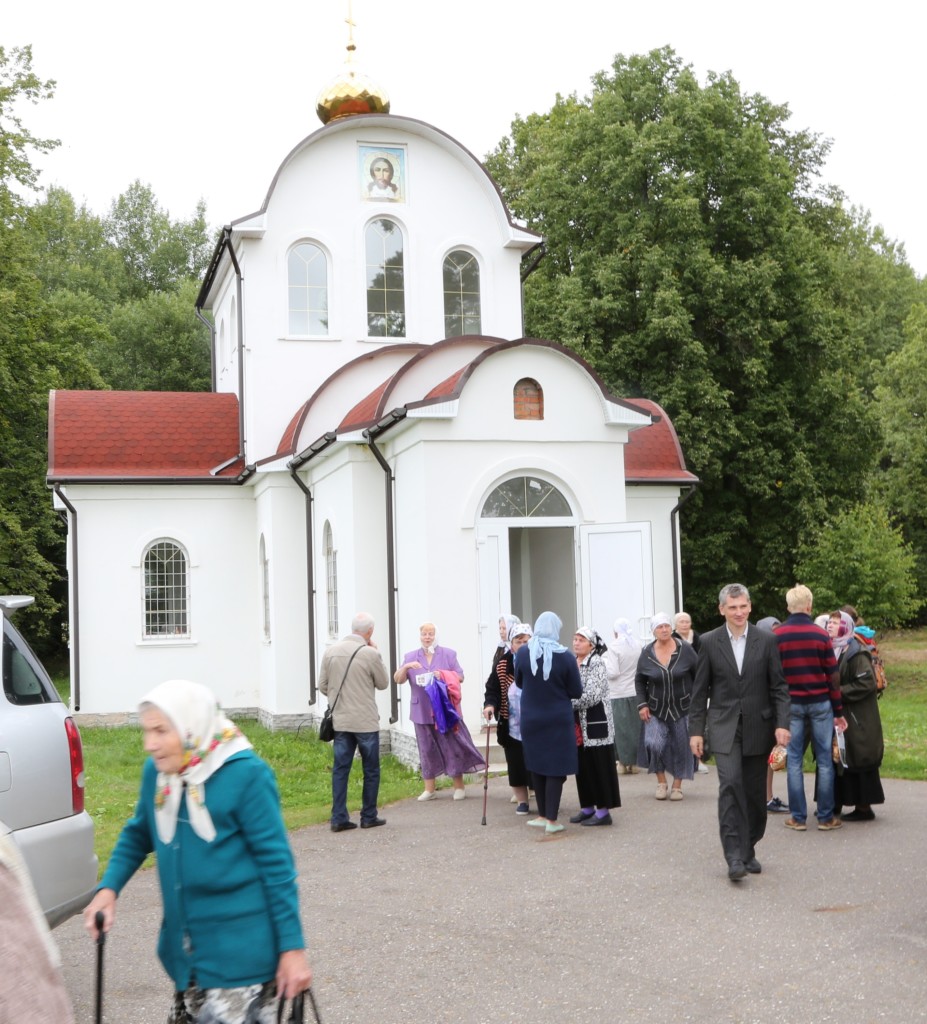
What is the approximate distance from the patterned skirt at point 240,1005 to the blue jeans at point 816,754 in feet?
23.3

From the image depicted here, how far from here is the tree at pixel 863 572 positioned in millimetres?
24766

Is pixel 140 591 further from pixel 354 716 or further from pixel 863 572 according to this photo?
pixel 863 572

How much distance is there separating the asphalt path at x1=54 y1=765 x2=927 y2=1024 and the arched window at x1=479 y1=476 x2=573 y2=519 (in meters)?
5.24

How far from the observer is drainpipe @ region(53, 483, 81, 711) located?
2091 cm

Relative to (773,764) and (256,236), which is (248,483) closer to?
(256,236)

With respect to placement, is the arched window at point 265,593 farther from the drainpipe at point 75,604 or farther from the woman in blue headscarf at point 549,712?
the woman in blue headscarf at point 549,712

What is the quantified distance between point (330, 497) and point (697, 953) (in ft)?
39.7

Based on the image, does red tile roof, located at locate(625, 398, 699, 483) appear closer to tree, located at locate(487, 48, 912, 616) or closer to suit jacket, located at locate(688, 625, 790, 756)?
tree, located at locate(487, 48, 912, 616)

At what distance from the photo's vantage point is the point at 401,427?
15641mm

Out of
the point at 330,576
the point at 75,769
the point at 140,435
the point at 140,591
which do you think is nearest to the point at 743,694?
the point at 75,769

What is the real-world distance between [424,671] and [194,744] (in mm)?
9071

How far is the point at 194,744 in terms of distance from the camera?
383cm

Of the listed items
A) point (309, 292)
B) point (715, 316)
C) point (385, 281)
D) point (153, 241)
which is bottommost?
point (309, 292)

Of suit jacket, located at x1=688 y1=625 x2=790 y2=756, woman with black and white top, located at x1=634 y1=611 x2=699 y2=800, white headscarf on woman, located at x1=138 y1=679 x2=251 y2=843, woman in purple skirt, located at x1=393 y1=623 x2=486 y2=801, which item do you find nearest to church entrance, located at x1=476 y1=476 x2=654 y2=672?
woman in purple skirt, located at x1=393 y1=623 x2=486 y2=801
